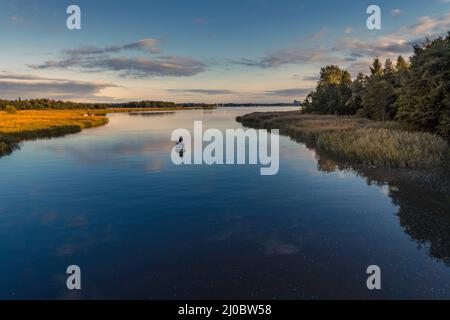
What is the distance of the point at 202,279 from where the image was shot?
1023 cm

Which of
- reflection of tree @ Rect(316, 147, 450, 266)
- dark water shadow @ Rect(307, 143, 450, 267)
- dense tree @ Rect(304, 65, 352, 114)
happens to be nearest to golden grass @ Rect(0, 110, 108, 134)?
dark water shadow @ Rect(307, 143, 450, 267)

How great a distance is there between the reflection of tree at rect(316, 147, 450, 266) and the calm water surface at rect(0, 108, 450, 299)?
0.10m

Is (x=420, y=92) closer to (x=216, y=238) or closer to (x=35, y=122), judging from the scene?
(x=216, y=238)

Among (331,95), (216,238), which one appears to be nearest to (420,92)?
(216,238)

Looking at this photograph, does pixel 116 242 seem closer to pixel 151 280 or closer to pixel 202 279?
pixel 151 280

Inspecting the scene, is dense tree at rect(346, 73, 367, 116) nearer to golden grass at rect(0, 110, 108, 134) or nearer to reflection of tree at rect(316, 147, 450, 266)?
reflection of tree at rect(316, 147, 450, 266)

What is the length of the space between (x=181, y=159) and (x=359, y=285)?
24.7m

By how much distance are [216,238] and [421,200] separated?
1087cm

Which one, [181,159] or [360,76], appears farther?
[360,76]

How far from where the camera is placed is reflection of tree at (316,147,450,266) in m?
12.6

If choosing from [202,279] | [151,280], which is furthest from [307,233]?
[151,280]

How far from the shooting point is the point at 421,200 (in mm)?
17422

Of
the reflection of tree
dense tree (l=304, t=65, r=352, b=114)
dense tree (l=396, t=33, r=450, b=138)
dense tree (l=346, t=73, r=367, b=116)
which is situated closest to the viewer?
the reflection of tree

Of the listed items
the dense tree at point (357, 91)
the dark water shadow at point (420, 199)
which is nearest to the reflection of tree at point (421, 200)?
the dark water shadow at point (420, 199)
